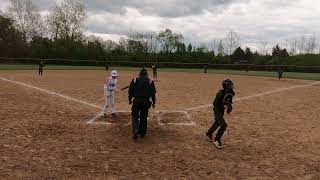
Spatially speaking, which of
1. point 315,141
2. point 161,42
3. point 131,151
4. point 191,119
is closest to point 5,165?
point 131,151

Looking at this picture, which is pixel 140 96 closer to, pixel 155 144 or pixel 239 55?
pixel 155 144

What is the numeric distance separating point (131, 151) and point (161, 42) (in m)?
90.4

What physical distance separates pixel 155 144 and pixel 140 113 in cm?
Answer: 92

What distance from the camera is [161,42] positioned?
3947 inches

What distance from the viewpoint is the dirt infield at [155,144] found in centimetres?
938

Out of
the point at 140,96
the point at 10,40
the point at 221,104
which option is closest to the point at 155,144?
the point at 140,96

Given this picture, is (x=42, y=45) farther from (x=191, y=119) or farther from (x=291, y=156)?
(x=291, y=156)

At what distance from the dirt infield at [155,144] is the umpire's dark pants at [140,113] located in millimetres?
292

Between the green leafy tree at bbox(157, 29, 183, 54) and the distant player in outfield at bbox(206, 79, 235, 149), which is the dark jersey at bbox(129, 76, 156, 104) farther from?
the green leafy tree at bbox(157, 29, 183, 54)

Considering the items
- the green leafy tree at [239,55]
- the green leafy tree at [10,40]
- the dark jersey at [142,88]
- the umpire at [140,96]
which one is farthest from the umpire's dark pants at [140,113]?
the green leafy tree at [239,55]

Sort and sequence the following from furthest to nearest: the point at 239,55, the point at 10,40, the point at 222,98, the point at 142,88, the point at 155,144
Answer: the point at 239,55 → the point at 10,40 → the point at 142,88 → the point at 155,144 → the point at 222,98

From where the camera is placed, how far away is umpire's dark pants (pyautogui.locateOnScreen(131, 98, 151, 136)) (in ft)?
37.9

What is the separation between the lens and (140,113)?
11758 millimetres

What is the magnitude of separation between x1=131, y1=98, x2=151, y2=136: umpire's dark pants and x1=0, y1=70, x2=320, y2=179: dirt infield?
0.29 metres
